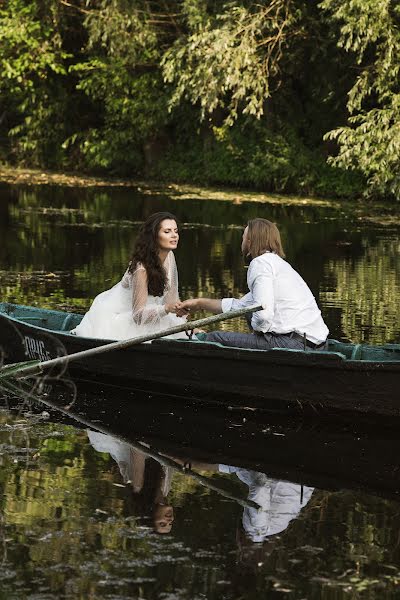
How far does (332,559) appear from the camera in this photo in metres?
6.44

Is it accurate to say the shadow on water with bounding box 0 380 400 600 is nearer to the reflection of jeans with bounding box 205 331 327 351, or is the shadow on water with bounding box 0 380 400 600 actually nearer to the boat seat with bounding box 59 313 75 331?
the reflection of jeans with bounding box 205 331 327 351

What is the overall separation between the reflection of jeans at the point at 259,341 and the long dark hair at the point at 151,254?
0.63m

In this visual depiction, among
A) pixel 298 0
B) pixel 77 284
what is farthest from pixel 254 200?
pixel 77 284

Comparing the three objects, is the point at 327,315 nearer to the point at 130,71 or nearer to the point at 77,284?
the point at 77,284

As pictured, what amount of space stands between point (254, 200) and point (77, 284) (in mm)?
13587

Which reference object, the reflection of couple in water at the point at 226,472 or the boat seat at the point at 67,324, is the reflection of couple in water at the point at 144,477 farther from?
the boat seat at the point at 67,324

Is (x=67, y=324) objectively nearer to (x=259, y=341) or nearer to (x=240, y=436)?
(x=259, y=341)

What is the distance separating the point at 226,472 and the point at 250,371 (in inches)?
62.2

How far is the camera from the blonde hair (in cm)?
952

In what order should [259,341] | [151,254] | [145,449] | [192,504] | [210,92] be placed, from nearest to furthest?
[192,504] < [145,449] < [259,341] < [151,254] < [210,92]

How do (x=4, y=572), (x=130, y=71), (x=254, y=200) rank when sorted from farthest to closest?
1. (x=130, y=71)
2. (x=254, y=200)
3. (x=4, y=572)

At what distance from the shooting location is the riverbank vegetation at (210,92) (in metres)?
26.8

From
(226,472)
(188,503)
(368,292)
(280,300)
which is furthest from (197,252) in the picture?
(188,503)

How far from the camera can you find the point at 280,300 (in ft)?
31.5
